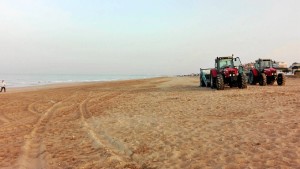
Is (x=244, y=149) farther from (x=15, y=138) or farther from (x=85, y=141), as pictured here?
(x=15, y=138)

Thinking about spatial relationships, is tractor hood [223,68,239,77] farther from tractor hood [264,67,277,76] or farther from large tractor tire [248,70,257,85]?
large tractor tire [248,70,257,85]

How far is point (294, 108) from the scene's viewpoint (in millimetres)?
10656

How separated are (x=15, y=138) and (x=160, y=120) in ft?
13.6

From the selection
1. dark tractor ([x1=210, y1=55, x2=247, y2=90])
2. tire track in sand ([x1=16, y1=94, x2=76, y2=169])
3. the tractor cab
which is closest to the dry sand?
tire track in sand ([x1=16, y1=94, x2=76, y2=169])

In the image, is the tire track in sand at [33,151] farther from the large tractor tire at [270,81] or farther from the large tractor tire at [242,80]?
the large tractor tire at [270,81]

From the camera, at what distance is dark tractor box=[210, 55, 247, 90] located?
20184 millimetres

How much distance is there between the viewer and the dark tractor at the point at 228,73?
66.2 feet

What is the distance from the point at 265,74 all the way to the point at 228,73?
5.40m

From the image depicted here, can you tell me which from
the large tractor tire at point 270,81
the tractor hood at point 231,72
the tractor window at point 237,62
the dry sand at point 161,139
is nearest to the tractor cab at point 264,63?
the large tractor tire at point 270,81

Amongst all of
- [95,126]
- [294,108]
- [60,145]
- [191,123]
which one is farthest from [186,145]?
[294,108]

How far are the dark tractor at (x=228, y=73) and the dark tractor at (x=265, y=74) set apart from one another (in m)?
3.72

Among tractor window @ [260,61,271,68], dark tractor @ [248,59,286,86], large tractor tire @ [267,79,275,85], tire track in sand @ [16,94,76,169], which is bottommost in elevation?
tire track in sand @ [16,94,76,169]

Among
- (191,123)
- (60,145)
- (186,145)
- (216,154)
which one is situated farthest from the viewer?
(191,123)

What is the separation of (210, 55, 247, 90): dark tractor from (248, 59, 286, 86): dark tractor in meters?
3.72
